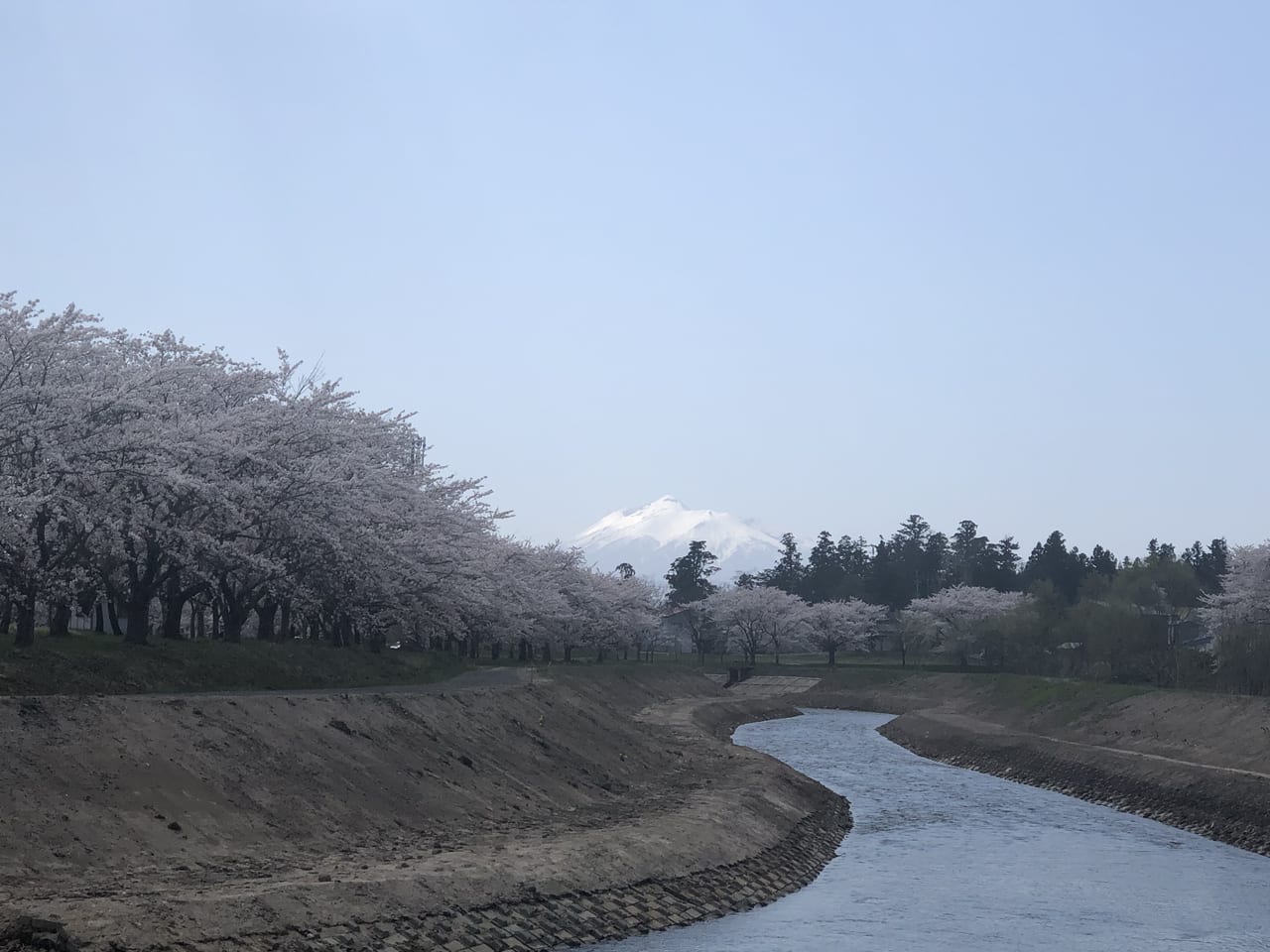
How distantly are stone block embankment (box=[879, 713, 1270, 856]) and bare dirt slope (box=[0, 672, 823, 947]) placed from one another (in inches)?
585

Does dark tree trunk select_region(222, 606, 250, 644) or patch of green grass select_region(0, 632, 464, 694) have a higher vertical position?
dark tree trunk select_region(222, 606, 250, 644)

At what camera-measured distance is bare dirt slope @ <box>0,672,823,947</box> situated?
20125mm

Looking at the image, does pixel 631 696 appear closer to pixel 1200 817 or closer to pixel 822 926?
pixel 1200 817

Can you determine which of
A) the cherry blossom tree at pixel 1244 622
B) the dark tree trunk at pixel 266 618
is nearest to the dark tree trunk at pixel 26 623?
the dark tree trunk at pixel 266 618

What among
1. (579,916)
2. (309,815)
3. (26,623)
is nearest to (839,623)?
(26,623)

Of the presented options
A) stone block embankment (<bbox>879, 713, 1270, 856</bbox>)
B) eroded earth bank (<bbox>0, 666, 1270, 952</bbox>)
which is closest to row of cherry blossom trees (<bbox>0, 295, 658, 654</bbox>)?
eroded earth bank (<bbox>0, 666, 1270, 952</bbox>)

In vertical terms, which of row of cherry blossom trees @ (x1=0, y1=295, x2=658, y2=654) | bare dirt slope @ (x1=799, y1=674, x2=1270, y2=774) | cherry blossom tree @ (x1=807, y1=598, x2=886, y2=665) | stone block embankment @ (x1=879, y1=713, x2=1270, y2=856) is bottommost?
stone block embankment @ (x1=879, y1=713, x2=1270, y2=856)

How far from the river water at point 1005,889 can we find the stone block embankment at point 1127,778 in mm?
1339

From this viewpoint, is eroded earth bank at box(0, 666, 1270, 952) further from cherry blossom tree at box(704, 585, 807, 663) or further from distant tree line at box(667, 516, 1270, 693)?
cherry blossom tree at box(704, 585, 807, 663)

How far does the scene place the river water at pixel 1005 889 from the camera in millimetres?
26391

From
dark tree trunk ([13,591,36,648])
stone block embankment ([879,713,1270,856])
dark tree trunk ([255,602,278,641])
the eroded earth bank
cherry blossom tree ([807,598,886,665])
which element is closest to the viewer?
the eroded earth bank

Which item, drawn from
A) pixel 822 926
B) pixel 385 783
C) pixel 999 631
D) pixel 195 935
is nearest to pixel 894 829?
pixel 822 926

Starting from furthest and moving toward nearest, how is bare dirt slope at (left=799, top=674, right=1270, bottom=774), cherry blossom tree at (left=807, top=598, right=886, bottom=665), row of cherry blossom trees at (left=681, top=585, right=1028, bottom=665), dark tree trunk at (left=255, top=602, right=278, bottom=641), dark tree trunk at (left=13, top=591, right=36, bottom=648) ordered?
cherry blossom tree at (left=807, top=598, right=886, bottom=665)
row of cherry blossom trees at (left=681, top=585, right=1028, bottom=665)
dark tree trunk at (left=255, top=602, right=278, bottom=641)
bare dirt slope at (left=799, top=674, right=1270, bottom=774)
dark tree trunk at (left=13, top=591, right=36, bottom=648)

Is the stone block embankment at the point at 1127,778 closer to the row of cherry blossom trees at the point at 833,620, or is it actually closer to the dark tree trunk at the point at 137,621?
the dark tree trunk at the point at 137,621
